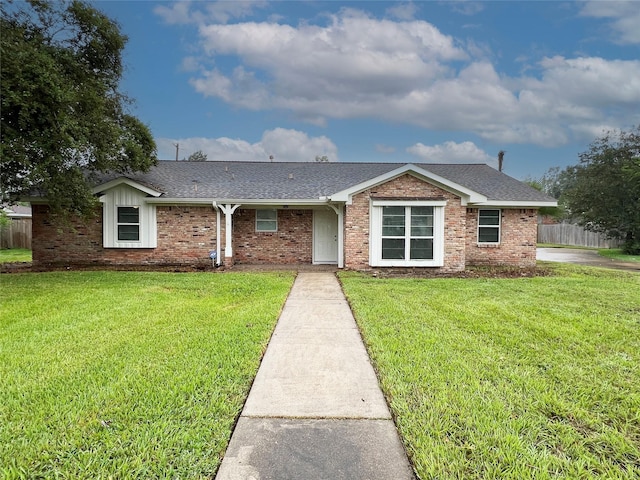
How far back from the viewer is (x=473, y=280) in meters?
10.0

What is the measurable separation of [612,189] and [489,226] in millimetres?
14440

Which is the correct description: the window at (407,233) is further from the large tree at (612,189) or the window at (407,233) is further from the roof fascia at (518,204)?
the large tree at (612,189)

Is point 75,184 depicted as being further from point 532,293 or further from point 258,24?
point 532,293

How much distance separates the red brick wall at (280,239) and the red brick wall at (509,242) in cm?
615

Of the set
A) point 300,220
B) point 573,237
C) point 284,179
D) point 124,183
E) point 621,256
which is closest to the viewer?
point 124,183

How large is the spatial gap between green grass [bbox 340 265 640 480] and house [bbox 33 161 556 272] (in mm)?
4481

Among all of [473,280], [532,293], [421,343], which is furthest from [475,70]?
[421,343]

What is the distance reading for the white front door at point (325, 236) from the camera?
13.9 metres

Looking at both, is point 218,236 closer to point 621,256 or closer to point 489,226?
point 489,226

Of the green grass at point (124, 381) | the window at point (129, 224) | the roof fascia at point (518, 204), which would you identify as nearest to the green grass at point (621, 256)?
the roof fascia at point (518, 204)

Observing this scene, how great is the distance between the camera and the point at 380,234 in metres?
11.3

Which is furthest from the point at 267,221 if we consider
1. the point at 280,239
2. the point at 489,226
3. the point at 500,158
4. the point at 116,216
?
the point at 500,158

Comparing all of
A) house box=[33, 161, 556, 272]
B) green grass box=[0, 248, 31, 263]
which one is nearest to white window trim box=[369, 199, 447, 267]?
house box=[33, 161, 556, 272]

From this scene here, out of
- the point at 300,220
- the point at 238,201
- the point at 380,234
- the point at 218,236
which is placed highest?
the point at 238,201
